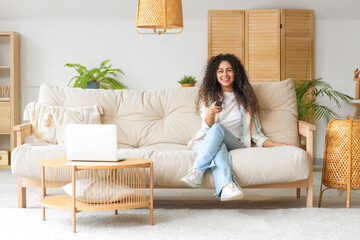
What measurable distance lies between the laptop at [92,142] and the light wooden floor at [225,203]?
0.89 meters

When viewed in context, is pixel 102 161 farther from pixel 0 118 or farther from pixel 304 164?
pixel 0 118

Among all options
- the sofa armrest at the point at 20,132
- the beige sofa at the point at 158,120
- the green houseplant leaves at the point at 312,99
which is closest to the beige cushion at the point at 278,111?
the beige sofa at the point at 158,120

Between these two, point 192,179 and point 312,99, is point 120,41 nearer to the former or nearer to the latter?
point 312,99

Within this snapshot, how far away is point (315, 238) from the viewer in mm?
2750

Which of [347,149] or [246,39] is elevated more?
[246,39]

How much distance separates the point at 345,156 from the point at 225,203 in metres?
0.88

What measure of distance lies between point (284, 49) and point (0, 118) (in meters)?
3.26

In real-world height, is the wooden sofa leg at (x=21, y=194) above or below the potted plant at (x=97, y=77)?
below

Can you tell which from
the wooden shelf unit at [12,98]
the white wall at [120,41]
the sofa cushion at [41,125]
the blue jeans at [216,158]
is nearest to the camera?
the blue jeans at [216,158]

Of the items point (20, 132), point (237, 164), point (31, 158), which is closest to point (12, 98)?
point (20, 132)

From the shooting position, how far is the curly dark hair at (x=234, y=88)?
379cm

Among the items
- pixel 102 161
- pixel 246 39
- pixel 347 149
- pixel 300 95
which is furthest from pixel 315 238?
pixel 246 39

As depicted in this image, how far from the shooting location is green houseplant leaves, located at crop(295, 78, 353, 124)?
18.0 feet

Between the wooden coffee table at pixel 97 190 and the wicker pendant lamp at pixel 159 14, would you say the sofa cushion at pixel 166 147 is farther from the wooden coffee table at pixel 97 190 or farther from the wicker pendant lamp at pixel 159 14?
the wicker pendant lamp at pixel 159 14
